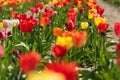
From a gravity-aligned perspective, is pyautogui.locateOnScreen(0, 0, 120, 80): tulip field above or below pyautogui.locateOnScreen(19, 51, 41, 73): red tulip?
below

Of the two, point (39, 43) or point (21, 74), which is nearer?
point (21, 74)

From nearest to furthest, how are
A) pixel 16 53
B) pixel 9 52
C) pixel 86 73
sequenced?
pixel 86 73 < pixel 16 53 < pixel 9 52

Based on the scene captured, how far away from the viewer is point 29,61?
1.86 m

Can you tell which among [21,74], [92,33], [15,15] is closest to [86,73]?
[21,74]

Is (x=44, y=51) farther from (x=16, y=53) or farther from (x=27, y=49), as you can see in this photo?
(x=16, y=53)

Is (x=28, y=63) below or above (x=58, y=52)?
above

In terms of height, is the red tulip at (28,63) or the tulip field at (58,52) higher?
the red tulip at (28,63)

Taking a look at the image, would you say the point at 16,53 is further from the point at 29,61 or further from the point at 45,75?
the point at 45,75

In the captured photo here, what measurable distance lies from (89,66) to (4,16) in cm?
730

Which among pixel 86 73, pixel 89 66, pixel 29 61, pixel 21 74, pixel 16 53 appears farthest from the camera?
pixel 89 66

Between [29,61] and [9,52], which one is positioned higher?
[29,61]

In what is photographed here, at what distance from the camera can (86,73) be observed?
3236 mm

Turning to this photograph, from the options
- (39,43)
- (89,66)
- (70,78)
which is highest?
(70,78)

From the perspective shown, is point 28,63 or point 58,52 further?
point 58,52
